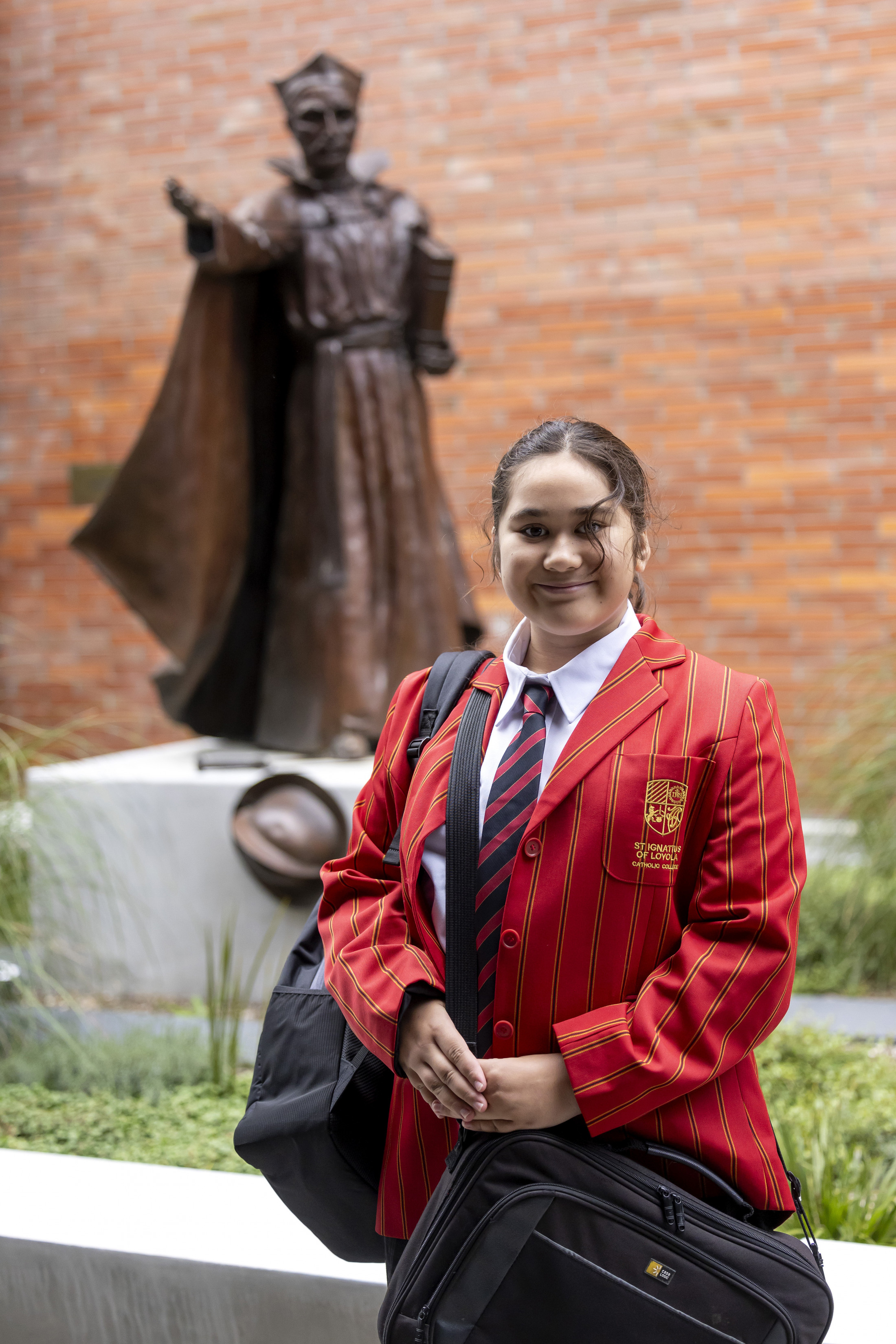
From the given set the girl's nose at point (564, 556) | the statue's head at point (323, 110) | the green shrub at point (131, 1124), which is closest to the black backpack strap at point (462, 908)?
the girl's nose at point (564, 556)

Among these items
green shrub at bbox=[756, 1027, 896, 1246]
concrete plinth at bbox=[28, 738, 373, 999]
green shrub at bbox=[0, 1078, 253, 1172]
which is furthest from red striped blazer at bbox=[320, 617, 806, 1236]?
concrete plinth at bbox=[28, 738, 373, 999]

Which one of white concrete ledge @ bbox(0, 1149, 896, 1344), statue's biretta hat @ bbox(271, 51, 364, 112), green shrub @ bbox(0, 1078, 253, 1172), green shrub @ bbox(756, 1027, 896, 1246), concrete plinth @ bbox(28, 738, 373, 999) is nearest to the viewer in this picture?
white concrete ledge @ bbox(0, 1149, 896, 1344)

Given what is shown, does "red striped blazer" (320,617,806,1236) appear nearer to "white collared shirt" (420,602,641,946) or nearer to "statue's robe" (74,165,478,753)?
"white collared shirt" (420,602,641,946)

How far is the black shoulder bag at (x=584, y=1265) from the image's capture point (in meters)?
1.01

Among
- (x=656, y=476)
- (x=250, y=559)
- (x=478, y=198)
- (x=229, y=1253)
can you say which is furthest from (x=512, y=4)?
(x=229, y=1253)

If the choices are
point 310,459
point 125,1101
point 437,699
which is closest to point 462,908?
point 437,699

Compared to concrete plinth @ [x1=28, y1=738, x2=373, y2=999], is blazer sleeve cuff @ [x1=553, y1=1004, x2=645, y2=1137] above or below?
above

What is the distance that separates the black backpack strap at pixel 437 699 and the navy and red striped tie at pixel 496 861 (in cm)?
Answer: 14

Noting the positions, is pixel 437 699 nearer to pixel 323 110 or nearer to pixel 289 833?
pixel 289 833

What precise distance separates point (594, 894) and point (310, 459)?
337cm

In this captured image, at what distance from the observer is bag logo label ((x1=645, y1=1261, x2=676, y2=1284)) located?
3.32 ft

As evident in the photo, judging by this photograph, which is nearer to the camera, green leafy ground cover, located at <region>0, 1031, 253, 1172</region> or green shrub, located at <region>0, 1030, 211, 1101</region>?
green leafy ground cover, located at <region>0, 1031, 253, 1172</region>

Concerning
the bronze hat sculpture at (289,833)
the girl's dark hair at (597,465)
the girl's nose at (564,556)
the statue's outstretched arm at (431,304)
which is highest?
the statue's outstretched arm at (431,304)

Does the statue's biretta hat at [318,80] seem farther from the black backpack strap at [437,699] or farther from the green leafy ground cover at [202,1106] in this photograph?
the black backpack strap at [437,699]
